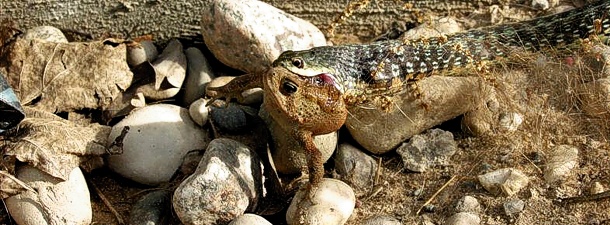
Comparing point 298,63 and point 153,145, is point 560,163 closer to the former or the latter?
point 298,63

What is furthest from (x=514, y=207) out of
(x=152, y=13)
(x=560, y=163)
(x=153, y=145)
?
(x=152, y=13)

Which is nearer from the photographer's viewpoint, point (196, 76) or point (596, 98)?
point (596, 98)

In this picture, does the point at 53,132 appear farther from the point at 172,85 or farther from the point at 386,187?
the point at 386,187

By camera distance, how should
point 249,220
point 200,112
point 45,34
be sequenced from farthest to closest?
point 45,34 → point 200,112 → point 249,220

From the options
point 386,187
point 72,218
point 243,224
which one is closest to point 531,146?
point 386,187

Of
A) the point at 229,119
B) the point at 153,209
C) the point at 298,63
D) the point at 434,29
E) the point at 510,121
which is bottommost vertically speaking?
the point at 153,209

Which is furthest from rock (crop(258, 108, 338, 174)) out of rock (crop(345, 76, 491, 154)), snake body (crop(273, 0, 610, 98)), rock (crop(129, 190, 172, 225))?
A: rock (crop(129, 190, 172, 225))

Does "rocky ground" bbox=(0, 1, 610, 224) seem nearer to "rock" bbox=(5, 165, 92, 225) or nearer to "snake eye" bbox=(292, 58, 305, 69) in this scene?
"rock" bbox=(5, 165, 92, 225)
